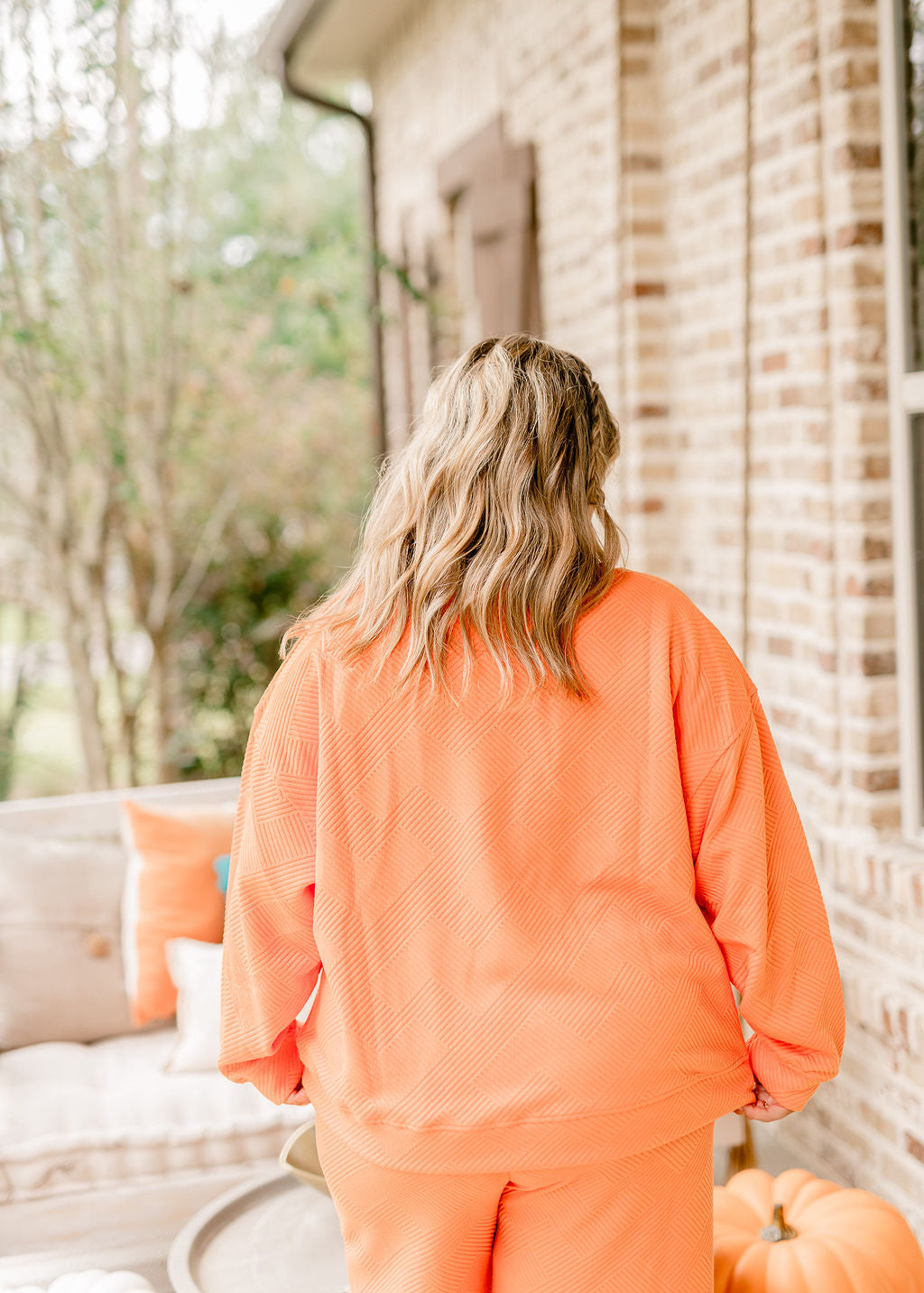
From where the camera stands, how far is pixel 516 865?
1333mm

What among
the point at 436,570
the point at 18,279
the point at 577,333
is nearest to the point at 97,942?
the point at 436,570

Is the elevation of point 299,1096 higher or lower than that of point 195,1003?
higher

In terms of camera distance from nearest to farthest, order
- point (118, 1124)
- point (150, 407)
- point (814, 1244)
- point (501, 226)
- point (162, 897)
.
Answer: point (814, 1244) < point (118, 1124) < point (162, 897) < point (501, 226) < point (150, 407)

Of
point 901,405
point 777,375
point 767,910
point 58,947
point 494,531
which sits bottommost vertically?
point 58,947

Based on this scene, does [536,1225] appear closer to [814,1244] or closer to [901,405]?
[814,1244]

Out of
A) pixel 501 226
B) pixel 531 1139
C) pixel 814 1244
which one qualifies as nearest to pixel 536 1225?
pixel 531 1139

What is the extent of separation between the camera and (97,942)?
282 centimetres

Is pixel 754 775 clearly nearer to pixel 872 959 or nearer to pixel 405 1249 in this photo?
pixel 405 1249

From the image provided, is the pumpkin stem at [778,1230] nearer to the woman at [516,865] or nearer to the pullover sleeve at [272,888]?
the woman at [516,865]

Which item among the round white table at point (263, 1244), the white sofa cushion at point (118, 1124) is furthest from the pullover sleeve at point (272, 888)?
the white sofa cushion at point (118, 1124)

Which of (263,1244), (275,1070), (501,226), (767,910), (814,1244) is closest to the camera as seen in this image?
(767,910)

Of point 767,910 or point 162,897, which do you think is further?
point 162,897

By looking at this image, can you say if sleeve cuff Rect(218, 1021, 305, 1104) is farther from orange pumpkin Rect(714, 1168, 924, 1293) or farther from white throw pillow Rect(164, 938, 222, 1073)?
white throw pillow Rect(164, 938, 222, 1073)

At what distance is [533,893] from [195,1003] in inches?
64.1
